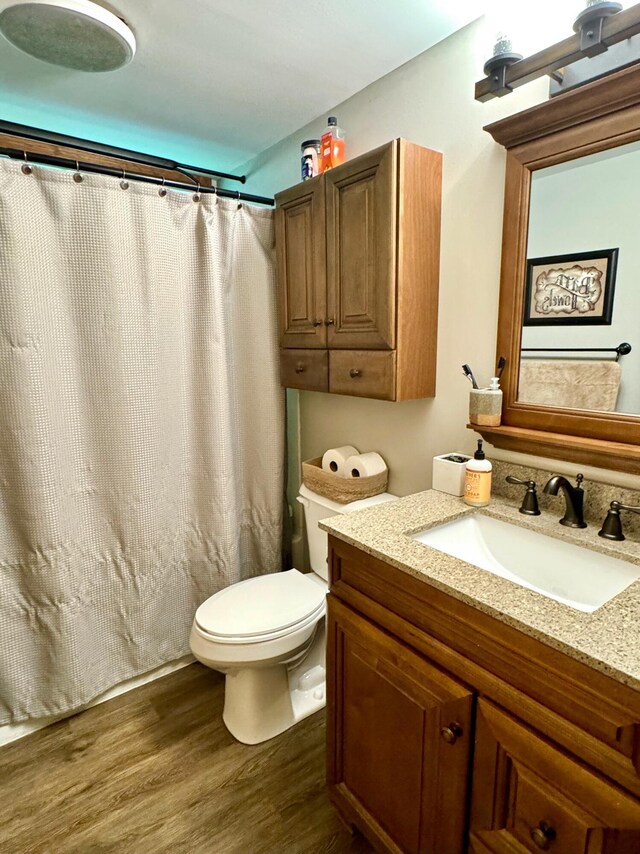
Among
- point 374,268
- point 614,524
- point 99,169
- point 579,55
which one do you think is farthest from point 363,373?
point 99,169

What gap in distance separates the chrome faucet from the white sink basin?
74 millimetres

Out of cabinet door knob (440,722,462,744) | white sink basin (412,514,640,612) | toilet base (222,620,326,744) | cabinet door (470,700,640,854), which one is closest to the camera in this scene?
cabinet door (470,700,640,854)

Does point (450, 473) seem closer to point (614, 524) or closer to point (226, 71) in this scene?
point (614, 524)

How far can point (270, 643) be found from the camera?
1.50 m

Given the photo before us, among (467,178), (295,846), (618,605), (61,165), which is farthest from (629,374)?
(61,165)

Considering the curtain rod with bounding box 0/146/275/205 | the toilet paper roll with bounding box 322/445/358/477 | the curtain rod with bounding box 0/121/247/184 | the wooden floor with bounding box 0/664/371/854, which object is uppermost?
the curtain rod with bounding box 0/121/247/184

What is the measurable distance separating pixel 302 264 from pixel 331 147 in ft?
1.37

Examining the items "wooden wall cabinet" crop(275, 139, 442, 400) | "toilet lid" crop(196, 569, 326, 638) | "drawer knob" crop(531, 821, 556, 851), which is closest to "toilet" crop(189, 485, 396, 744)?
"toilet lid" crop(196, 569, 326, 638)

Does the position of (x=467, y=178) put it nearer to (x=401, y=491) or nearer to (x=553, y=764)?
(x=401, y=491)

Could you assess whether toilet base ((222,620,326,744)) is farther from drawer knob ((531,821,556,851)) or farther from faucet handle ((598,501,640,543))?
faucet handle ((598,501,640,543))

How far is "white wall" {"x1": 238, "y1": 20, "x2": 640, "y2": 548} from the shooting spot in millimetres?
1385

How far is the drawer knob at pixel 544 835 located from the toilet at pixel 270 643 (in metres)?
0.86

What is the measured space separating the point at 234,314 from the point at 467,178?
1.02 metres

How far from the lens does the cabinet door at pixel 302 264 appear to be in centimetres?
169
